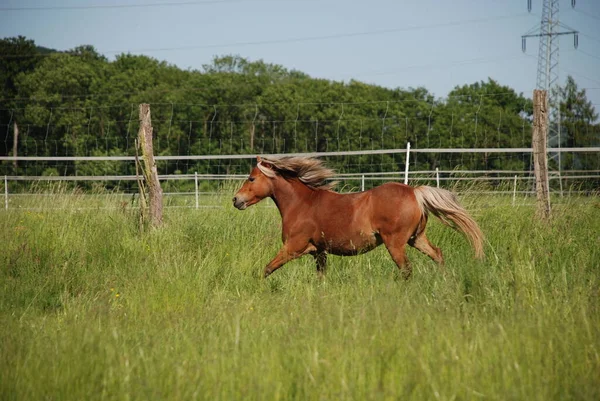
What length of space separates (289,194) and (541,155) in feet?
14.0

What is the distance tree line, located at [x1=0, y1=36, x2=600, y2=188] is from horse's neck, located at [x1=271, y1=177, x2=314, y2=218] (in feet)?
66.9

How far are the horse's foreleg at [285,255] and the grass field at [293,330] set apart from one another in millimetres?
169

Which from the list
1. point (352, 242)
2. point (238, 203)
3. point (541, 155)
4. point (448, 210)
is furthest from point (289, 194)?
point (541, 155)

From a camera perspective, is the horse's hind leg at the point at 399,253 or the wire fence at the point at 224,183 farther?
the wire fence at the point at 224,183

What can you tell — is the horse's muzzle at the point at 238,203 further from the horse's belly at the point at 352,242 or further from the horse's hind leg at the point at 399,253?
the horse's hind leg at the point at 399,253

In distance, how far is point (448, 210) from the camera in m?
6.35

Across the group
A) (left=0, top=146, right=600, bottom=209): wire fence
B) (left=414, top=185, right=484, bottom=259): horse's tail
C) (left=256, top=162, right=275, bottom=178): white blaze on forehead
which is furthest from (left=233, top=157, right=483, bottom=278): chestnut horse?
(left=0, top=146, right=600, bottom=209): wire fence

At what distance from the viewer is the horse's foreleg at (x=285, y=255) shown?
21.0ft

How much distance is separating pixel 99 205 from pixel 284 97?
3225 centimetres

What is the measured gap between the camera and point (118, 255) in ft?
23.7

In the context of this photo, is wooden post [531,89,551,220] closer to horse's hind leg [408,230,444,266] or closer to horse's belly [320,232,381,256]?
horse's hind leg [408,230,444,266]

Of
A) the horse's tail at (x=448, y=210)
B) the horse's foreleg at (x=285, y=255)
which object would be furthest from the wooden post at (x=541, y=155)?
the horse's foreleg at (x=285, y=255)

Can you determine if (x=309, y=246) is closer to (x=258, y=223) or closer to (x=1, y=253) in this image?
(x=258, y=223)

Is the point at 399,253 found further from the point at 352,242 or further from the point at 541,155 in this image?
the point at 541,155
